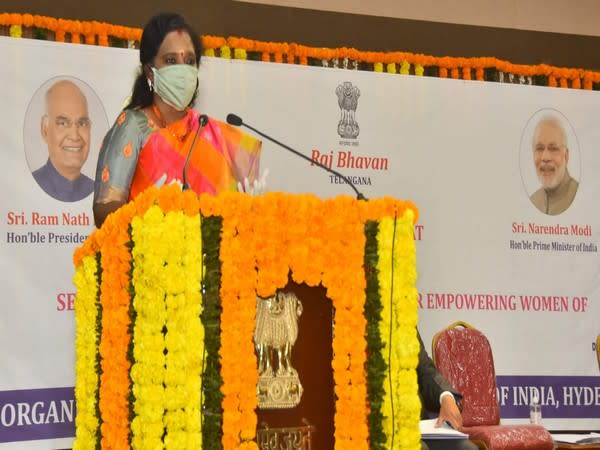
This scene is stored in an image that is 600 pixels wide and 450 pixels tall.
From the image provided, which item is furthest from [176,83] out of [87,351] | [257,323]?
[257,323]

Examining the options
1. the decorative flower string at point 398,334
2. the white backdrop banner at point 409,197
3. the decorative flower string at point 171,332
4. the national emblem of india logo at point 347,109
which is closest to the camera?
the decorative flower string at point 171,332

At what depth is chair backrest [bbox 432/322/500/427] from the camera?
5.30m

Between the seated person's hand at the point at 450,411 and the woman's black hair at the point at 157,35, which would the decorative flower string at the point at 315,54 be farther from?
the seated person's hand at the point at 450,411

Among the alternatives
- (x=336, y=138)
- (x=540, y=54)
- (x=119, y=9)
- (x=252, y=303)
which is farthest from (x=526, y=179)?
(x=252, y=303)

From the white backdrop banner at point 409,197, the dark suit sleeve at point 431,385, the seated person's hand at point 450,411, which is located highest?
the white backdrop banner at point 409,197

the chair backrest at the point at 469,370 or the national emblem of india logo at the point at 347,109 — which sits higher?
the national emblem of india logo at the point at 347,109

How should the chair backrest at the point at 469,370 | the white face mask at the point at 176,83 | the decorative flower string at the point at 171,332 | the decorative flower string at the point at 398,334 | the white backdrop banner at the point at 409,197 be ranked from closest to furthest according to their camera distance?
the decorative flower string at the point at 171,332 → the decorative flower string at the point at 398,334 → the white face mask at the point at 176,83 → the white backdrop banner at the point at 409,197 → the chair backrest at the point at 469,370

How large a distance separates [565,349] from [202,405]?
4.23m

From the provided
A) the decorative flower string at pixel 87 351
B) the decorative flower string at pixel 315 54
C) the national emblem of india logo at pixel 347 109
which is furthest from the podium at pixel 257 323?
the national emblem of india logo at pixel 347 109

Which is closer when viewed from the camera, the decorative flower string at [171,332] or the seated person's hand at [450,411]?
the decorative flower string at [171,332]

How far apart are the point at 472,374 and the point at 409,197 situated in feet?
4.12

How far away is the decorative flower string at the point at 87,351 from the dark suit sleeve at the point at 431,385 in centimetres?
138

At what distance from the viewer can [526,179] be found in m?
6.43

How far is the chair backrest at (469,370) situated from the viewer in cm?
530
